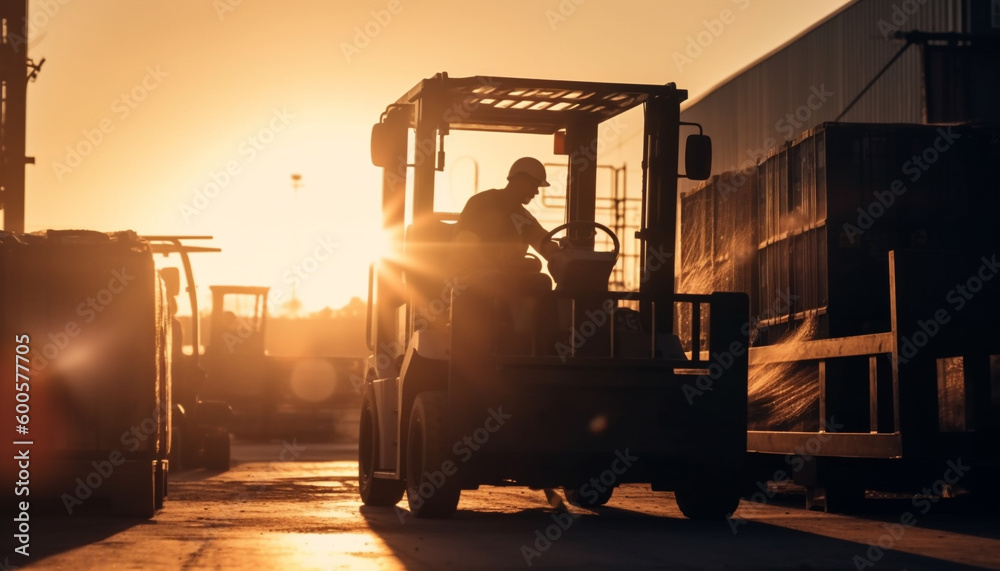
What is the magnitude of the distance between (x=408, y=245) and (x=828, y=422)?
3334mm

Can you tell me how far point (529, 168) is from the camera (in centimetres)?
990

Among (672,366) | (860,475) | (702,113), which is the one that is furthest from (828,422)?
(702,113)

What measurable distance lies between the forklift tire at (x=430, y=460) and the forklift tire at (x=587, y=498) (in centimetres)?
229

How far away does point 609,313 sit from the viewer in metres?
9.66

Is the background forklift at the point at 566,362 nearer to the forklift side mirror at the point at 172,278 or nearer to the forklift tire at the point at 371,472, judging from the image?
the forklift tire at the point at 371,472

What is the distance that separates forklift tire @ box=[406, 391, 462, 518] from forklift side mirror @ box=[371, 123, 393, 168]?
1842mm

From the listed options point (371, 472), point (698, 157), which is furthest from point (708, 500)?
point (371, 472)

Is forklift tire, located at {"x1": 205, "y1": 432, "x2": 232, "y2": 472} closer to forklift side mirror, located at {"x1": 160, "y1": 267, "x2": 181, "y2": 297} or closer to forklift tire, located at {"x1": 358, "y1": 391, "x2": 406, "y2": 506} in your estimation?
forklift side mirror, located at {"x1": 160, "y1": 267, "x2": 181, "y2": 297}

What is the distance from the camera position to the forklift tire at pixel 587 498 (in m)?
12.0

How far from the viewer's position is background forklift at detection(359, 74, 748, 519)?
925cm

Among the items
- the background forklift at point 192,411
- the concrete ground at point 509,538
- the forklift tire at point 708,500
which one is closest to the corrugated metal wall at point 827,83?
the background forklift at point 192,411

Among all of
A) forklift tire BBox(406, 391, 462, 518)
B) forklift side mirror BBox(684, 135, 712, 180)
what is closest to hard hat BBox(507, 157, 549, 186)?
forklift side mirror BBox(684, 135, 712, 180)

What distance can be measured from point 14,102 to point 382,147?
11.6 metres

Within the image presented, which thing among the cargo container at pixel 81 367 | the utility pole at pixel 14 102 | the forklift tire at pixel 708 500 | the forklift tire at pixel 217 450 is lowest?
the forklift tire at pixel 217 450
